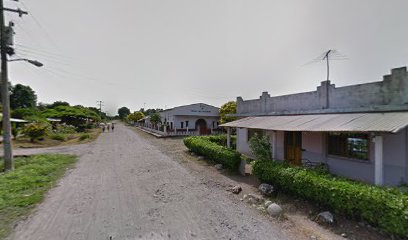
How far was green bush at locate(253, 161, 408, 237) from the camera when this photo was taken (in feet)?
13.0

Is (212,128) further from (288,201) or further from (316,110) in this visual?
(288,201)

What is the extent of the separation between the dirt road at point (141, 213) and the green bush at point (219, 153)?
203 cm

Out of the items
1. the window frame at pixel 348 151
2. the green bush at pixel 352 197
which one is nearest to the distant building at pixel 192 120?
the window frame at pixel 348 151

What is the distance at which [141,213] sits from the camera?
211 inches

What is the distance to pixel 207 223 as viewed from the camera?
4.84 meters

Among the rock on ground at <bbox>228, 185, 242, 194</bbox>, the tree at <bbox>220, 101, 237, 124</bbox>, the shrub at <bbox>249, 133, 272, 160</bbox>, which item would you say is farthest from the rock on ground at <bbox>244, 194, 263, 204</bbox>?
the tree at <bbox>220, 101, 237, 124</bbox>

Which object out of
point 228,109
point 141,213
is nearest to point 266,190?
point 141,213

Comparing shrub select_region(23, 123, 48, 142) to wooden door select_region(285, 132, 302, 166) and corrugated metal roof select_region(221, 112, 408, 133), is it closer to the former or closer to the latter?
wooden door select_region(285, 132, 302, 166)

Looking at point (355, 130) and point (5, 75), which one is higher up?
point (5, 75)

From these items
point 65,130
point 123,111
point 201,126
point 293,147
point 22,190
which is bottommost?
point 22,190

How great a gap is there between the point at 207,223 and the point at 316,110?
7.36 m

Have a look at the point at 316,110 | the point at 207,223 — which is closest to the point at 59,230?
the point at 207,223

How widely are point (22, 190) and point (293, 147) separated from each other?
435 inches

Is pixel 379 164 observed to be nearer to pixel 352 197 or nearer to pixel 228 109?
pixel 352 197
